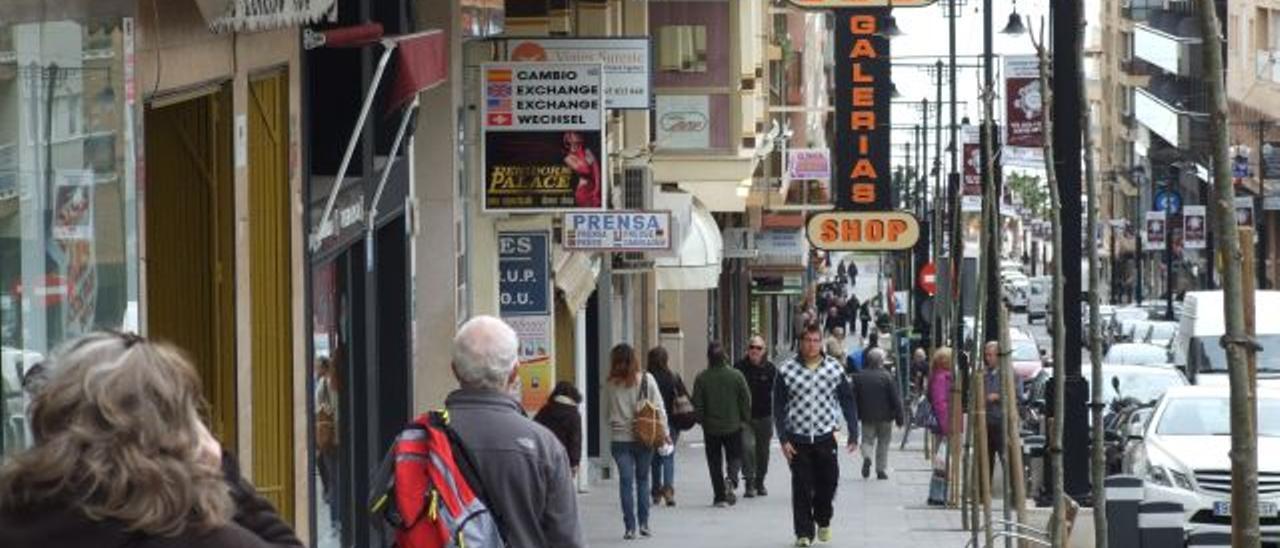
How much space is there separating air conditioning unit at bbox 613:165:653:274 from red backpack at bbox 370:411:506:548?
2265 cm

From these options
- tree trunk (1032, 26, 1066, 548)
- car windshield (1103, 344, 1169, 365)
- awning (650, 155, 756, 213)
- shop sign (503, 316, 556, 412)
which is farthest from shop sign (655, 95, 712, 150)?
tree trunk (1032, 26, 1066, 548)

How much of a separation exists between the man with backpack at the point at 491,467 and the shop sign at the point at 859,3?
1777 cm

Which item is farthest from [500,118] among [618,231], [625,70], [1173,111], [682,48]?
[1173,111]

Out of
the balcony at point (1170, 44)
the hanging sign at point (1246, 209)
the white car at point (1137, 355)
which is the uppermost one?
the balcony at point (1170, 44)

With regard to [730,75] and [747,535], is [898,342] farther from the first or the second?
[747,535]

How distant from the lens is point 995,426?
2480cm

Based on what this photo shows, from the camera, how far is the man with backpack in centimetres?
781

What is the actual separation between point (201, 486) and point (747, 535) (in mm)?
18089

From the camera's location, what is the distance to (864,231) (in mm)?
36594

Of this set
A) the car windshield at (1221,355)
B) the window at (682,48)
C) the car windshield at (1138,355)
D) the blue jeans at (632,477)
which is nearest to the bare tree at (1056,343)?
the blue jeans at (632,477)

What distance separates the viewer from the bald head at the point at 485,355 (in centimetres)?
790

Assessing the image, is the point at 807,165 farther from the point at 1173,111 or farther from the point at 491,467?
the point at 1173,111

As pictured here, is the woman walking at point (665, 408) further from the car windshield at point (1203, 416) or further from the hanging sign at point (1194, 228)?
the hanging sign at point (1194, 228)

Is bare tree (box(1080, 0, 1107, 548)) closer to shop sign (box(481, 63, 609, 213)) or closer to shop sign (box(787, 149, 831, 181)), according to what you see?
shop sign (box(481, 63, 609, 213))
